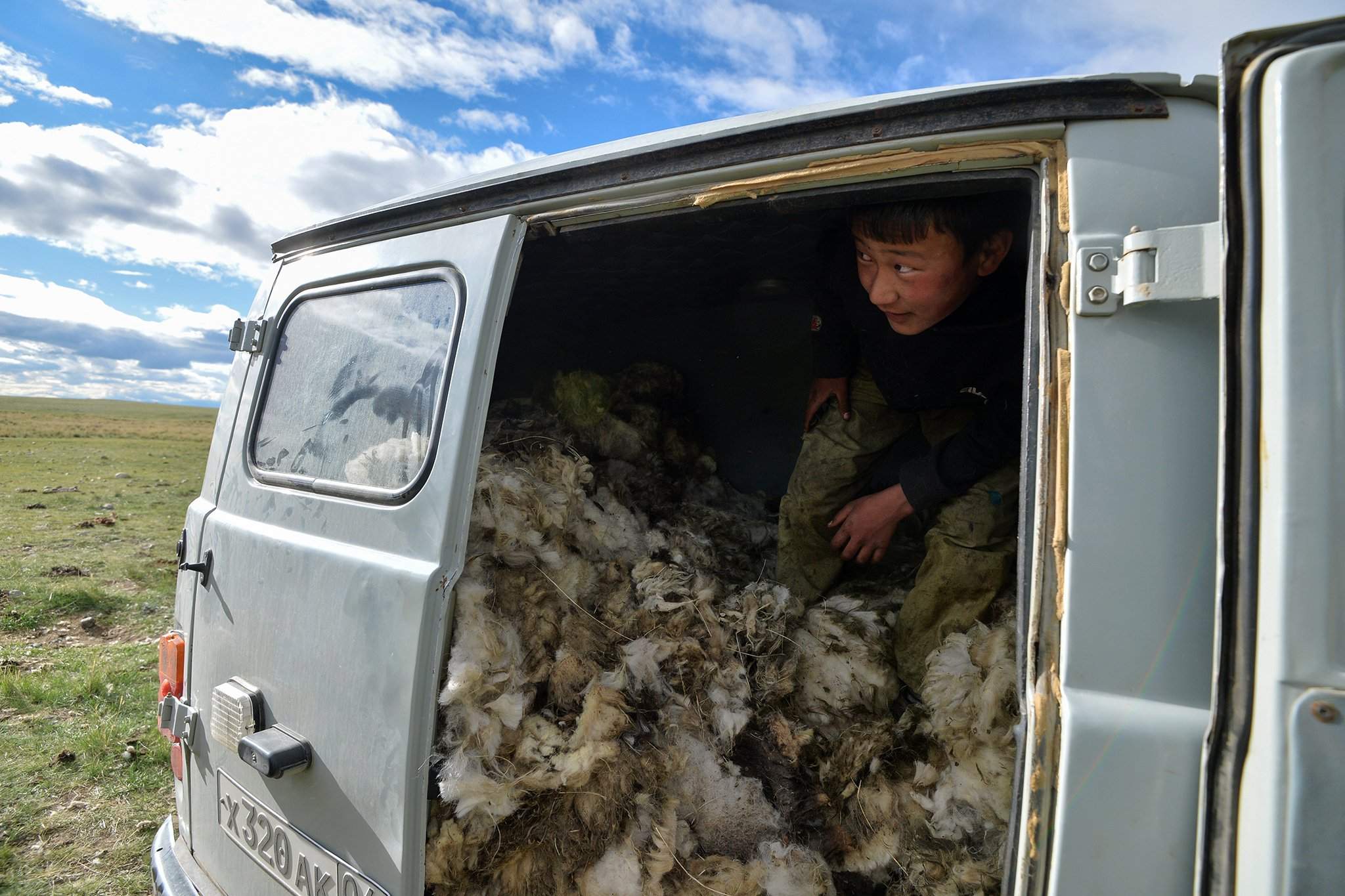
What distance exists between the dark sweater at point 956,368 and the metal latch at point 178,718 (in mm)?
1994

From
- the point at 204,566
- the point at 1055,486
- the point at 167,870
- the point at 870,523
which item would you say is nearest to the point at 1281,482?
the point at 1055,486

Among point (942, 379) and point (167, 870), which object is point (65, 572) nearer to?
point (167, 870)

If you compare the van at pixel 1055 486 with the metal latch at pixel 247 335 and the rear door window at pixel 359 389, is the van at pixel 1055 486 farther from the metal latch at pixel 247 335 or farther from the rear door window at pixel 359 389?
the metal latch at pixel 247 335

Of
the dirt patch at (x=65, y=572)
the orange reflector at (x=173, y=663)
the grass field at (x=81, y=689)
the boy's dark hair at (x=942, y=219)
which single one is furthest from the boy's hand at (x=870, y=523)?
the dirt patch at (x=65, y=572)

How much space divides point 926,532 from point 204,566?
2162mm

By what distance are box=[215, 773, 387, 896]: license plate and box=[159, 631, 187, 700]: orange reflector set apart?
367mm

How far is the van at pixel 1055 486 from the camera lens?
0.83 meters

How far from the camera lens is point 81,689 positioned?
13.6ft

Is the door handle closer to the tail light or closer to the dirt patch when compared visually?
the tail light

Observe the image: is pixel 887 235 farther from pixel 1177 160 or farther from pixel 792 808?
pixel 792 808

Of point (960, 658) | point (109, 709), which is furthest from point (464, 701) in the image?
point (109, 709)

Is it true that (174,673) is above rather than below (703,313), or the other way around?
below

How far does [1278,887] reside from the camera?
809mm

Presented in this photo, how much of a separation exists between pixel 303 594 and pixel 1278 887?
1.69 meters
